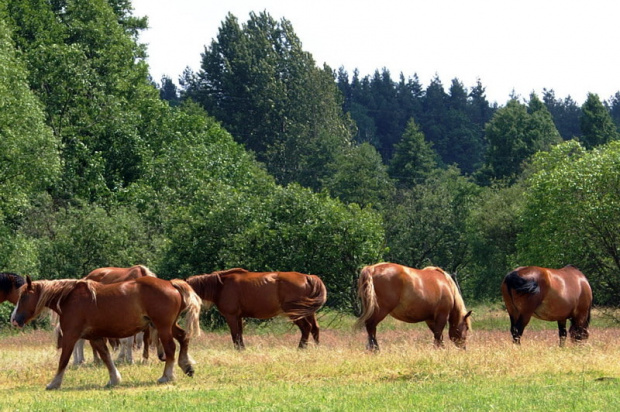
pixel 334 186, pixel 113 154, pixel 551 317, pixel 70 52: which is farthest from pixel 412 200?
pixel 551 317

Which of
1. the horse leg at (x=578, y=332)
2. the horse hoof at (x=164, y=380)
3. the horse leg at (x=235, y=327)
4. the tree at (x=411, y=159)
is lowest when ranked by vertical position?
the horse hoof at (x=164, y=380)

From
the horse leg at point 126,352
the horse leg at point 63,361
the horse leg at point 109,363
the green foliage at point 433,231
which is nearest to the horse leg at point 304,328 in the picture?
the horse leg at point 126,352

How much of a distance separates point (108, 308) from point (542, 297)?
9.23 meters

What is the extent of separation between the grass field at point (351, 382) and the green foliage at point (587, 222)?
1240cm

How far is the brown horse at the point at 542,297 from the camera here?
18.2m

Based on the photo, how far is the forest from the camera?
30.5 m

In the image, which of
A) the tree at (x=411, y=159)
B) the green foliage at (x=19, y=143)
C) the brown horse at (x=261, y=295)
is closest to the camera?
the brown horse at (x=261, y=295)

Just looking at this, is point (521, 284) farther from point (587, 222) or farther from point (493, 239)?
point (493, 239)

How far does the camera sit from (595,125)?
84.1 m

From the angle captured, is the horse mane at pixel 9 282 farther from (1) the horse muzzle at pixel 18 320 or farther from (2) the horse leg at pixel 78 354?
(1) the horse muzzle at pixel 18 320

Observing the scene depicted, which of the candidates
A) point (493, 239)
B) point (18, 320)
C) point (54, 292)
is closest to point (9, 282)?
point (18, 320)

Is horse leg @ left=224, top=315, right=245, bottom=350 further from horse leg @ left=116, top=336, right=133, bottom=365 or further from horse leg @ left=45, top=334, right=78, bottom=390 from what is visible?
horse leg @ left=45, top=334, right=78, bottom=390

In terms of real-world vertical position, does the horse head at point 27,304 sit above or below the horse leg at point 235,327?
above

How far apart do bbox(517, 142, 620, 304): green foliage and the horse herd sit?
37.3 ft
